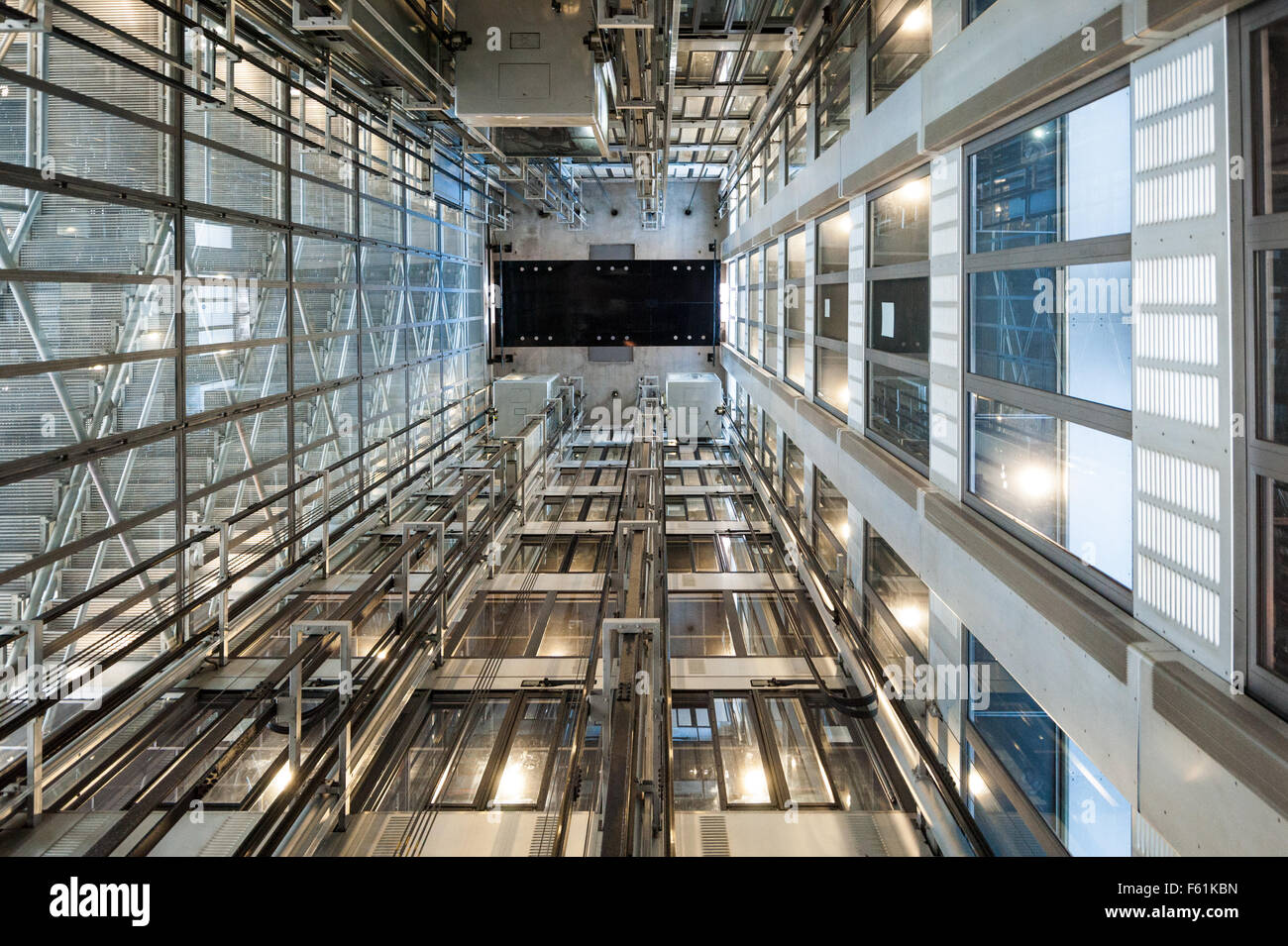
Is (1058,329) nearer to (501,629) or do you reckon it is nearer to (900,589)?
(900,589)

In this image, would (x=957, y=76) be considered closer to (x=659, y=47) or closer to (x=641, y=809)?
(x=641, y=809)

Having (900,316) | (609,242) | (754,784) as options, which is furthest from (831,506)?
(609,242)

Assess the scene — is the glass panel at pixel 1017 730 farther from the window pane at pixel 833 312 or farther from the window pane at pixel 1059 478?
the window pane at pixel 833 312

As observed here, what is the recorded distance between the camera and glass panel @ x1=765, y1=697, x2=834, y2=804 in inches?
205

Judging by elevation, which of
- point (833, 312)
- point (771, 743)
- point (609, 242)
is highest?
point (609, 242)

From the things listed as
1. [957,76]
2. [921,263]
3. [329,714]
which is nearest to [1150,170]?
[957,76]

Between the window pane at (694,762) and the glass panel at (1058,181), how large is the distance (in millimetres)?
3276

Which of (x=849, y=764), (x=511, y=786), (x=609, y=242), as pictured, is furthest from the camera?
(x=609, y=242)

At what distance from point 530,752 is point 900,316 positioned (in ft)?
11.9

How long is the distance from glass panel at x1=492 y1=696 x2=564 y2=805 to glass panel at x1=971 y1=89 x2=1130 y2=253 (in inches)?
146

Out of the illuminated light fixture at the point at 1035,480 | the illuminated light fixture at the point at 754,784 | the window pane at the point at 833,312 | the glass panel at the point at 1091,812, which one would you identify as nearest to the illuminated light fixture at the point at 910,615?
the illuminated light fixture at the point at 754,784

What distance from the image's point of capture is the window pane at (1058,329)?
3.00 meters

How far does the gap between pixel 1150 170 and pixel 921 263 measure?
2.64 m

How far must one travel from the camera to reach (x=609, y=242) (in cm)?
2059
